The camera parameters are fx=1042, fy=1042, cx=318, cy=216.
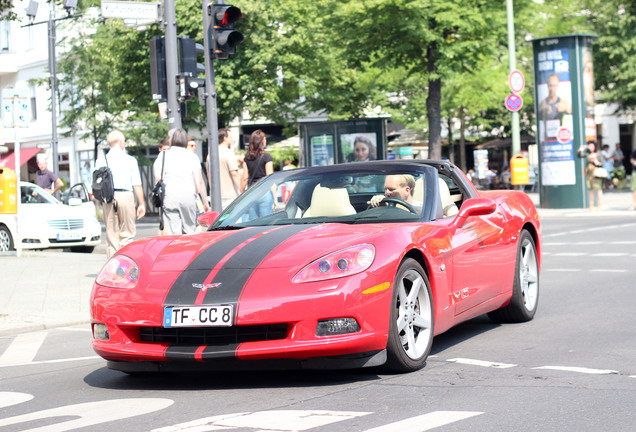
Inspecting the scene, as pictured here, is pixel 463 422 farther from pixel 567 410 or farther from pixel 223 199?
pixel 223 199

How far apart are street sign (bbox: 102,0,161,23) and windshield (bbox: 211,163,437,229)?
7.78m

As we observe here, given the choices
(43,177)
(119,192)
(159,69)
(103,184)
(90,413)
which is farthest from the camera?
(43,177)

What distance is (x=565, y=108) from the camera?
27766 mm

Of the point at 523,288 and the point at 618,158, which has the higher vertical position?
the point at 618,158

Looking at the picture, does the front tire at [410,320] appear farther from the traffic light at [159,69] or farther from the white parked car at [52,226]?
the white parked car at [52,226]

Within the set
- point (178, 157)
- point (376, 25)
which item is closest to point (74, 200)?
point (178, 157)

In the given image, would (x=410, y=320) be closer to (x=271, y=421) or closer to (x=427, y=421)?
(x=427, y=421)

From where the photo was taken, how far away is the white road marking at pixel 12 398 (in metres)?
5.75

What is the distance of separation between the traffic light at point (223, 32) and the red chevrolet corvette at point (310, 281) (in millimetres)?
6863

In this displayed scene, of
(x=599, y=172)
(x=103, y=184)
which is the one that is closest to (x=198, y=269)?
(x=103, y=184)

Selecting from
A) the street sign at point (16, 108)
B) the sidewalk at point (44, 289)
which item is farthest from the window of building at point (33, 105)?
the street sign at point (16, 108)

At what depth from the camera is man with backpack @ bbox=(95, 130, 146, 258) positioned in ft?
40.7

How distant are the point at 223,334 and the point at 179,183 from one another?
621cm

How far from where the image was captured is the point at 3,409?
555cm
